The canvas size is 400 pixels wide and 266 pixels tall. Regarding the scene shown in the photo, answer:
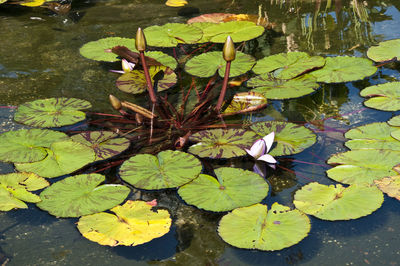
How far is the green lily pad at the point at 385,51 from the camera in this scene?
3.06m

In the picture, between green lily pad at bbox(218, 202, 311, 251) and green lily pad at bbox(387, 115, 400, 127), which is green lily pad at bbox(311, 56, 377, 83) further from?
green lily pad at bbox(218, 202, 311, 251)

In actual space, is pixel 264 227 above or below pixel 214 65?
below

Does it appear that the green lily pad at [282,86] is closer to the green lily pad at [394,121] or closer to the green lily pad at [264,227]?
the green lily pad at [394,121]

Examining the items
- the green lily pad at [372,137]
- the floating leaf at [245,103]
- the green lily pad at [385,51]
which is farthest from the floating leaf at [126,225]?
the green lily pad at [385,51]

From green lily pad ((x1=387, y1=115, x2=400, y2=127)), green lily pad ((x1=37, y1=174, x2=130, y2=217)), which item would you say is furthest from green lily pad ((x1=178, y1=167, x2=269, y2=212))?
green lily pad ((x1=387, y1=115, x2=400, y2=127))

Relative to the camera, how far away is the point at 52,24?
407 cm

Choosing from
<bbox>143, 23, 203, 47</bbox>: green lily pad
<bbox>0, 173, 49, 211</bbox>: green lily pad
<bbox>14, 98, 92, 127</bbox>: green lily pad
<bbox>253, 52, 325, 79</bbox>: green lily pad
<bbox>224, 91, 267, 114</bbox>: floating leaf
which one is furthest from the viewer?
<bbox>143, 23, 203, 47</bbox>: green lily pad

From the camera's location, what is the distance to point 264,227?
1785mm

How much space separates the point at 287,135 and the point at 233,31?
1.42 meters

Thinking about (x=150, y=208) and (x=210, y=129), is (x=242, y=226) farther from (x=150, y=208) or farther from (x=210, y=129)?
(x=210, y=129)

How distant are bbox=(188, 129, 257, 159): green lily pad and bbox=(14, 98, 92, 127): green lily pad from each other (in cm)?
72

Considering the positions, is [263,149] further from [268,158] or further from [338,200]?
[338,200]

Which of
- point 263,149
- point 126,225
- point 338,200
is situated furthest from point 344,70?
point 126,225

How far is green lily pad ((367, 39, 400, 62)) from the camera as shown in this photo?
306 centimetres
